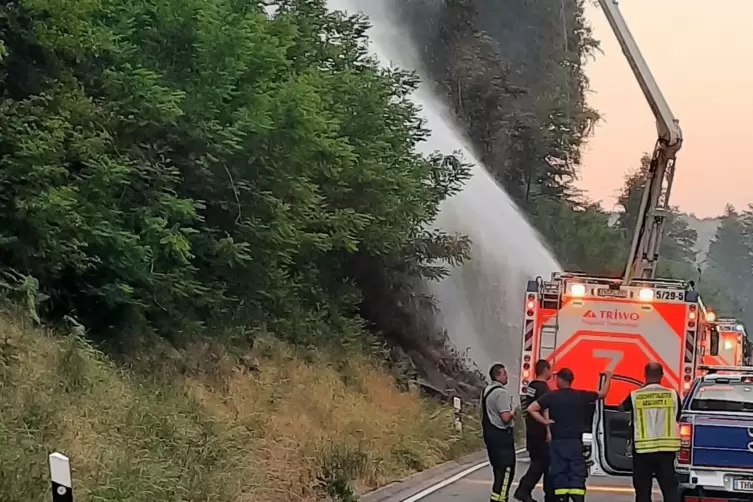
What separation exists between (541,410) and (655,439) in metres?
1.03

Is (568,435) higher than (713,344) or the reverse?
the reverse

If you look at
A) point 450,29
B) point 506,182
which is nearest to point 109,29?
point 450,29

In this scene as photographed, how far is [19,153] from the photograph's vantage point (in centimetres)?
1268

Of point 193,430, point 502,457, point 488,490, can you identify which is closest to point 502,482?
Answer: point 502,457

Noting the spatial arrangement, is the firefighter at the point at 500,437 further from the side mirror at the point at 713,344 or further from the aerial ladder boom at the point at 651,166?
the side mirror at the point at 713,344

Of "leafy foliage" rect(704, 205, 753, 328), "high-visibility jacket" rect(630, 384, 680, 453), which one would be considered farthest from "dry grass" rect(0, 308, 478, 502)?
"leafy foliage" rect(704, 205, 753, 328)

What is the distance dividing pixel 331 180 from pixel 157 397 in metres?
9.59

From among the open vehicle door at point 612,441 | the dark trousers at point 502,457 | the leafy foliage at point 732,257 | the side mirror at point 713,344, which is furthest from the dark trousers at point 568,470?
the leafy foliage at point 732,257

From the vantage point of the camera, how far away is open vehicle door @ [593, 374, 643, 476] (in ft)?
42.3

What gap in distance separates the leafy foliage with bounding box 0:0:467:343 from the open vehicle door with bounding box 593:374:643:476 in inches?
208

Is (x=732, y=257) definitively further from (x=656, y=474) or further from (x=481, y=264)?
(x=656, y=474)

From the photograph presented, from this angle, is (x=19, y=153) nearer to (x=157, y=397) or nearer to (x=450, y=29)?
(x=157, y=397)

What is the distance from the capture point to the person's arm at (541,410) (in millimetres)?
10727

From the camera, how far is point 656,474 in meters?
10.7
